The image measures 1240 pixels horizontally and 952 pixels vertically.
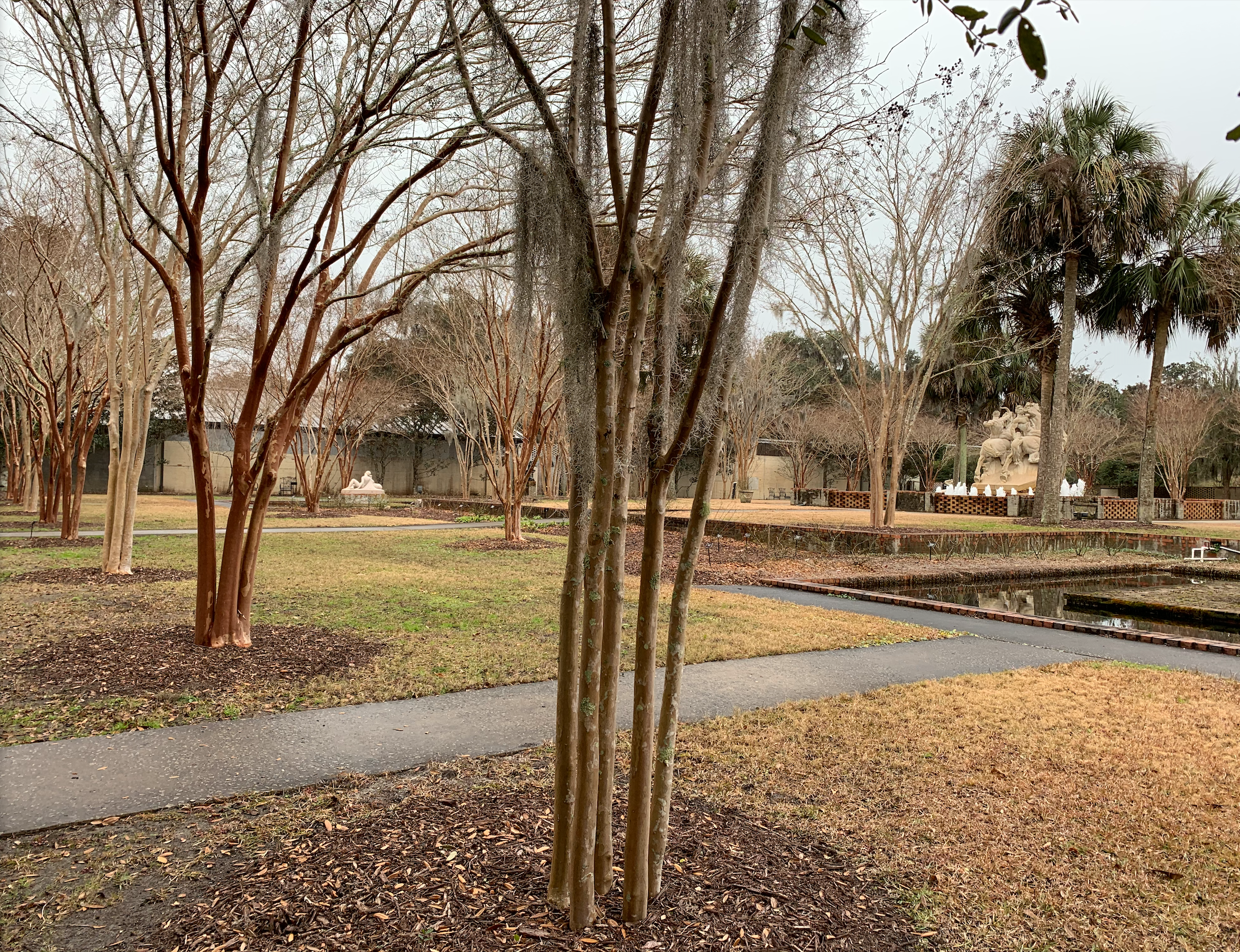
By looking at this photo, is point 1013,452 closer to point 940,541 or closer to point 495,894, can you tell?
point 940,541

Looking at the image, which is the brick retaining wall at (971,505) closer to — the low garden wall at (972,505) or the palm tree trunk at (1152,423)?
the low garden wall at (972,505)

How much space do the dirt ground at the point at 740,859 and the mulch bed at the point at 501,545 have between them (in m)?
9.95

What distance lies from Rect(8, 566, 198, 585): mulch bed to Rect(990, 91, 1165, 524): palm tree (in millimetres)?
19036

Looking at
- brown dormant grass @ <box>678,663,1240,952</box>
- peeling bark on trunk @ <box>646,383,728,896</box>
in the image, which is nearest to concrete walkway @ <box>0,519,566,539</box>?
brown dormant grass @ <box>678,663,1240,952</box>

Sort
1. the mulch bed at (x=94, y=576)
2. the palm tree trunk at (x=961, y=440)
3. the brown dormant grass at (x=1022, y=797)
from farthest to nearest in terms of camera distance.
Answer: the palm tree trunk at (x=961, y=440)
the mulch bed at (x=94, y=576)
the brown dormant grass at (x=1022, y=797)

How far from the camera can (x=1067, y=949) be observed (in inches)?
→ 90.7

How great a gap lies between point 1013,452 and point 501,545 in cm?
2329

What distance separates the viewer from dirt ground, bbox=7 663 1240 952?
2.31 meters

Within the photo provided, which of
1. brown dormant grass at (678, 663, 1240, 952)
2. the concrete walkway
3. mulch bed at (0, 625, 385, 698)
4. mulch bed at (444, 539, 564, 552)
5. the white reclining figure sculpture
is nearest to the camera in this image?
brown dormant grass at (678, 663, 1240, 952)

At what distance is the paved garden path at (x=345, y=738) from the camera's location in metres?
3.28

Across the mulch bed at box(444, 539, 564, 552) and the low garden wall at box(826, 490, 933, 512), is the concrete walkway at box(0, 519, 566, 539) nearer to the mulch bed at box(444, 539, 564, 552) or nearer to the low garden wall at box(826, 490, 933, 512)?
the mulch bed at box(444, 539, 564, 552)

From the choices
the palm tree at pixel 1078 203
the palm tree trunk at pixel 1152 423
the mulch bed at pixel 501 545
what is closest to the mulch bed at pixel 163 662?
the mulch bed at pixel 501 545

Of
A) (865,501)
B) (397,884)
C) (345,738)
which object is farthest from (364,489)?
(397,884)

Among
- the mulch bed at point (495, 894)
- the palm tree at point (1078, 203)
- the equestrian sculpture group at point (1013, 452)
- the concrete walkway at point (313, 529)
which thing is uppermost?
the palm tree at point (1078, 203)
